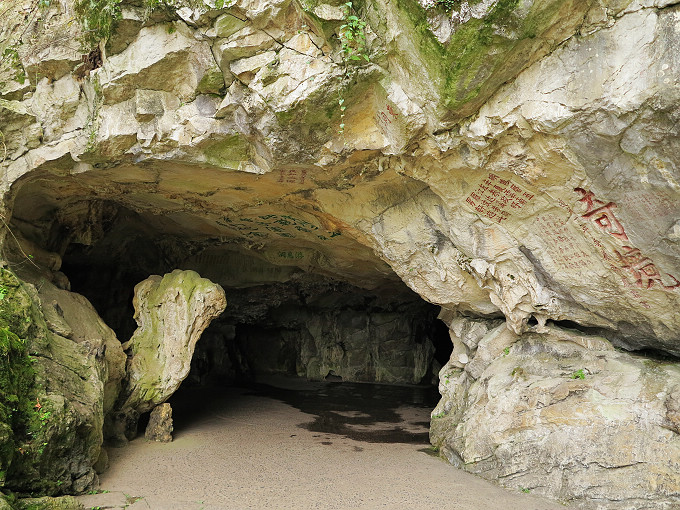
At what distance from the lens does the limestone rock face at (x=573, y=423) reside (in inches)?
199

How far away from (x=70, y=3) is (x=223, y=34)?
2.52 meters

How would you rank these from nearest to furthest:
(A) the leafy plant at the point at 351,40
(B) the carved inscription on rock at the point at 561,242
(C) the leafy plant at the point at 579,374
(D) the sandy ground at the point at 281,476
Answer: (A) the leafy plant at the point at 351,40, (D) the sandy ground at the point at 281,476, (B) the carved inscription on rock at the point at 561,242, (C) the leafy plant at the point at 579,374

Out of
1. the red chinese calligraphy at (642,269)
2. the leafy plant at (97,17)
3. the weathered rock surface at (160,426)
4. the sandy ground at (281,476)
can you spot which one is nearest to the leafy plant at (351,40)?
the leafy plant at (97,17)

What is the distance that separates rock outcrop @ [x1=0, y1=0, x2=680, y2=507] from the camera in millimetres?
4473

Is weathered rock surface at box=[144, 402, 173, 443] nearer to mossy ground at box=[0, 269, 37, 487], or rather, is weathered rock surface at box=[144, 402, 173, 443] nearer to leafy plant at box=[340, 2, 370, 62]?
mossy ground at box=[0, 269, 37, 487]

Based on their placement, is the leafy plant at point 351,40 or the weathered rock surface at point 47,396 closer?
the weathered rock surface at point 47,396

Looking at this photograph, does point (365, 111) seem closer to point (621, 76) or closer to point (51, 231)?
point (621, 76)

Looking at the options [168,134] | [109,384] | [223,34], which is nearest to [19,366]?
[109,384]

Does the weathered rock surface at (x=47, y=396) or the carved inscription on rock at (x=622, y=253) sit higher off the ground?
the carved inscription on rock at (x=622, y=253)

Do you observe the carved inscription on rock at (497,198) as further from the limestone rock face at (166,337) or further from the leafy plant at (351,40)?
the limestone rock face at (166,337)

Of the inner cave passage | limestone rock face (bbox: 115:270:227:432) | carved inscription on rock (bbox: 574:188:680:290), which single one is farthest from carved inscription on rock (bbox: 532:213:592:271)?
limestone rock face (bbox: 115:270:227:432)

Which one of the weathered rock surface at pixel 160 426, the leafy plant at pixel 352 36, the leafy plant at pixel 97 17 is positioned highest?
the leafy plant at pixel 97 17

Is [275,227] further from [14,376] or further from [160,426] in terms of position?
[14,376]

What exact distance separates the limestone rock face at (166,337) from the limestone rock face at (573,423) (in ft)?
Result: 13.3
